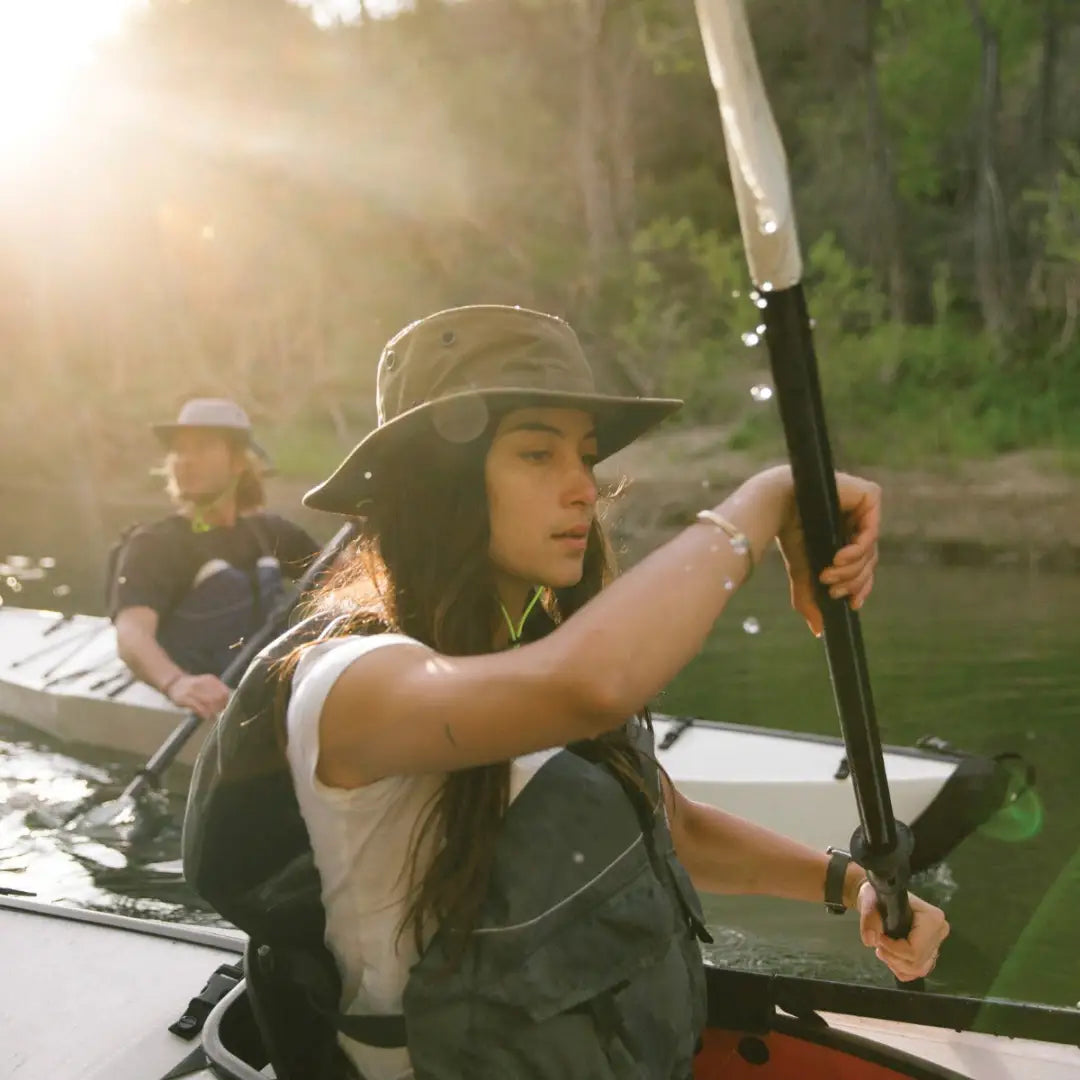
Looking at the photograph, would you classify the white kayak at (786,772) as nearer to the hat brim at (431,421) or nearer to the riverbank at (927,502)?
the hat brim at (431,421)

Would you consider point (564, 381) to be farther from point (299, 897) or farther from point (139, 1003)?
point (139, 1003)

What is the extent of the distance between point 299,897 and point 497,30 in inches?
1188

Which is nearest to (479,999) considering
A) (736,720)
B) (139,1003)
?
(139,1003)

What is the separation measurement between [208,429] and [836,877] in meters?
4.36

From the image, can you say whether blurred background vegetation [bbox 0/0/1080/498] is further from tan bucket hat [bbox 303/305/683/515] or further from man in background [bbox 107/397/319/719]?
tan bucket hat [bbox 303/305/683/515]

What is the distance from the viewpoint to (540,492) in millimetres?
1272

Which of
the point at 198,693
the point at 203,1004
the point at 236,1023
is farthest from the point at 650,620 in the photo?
the point at 198,693

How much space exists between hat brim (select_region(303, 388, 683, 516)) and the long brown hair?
0.08 ft

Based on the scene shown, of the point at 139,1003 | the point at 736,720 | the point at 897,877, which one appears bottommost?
the point at 736,720

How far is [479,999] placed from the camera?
1184 millimetres

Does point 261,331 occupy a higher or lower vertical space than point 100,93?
lower

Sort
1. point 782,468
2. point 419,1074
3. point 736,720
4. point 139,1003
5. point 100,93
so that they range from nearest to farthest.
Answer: point 782,468
point 419,1074
point 139,1003
point 736,720
point 100,93

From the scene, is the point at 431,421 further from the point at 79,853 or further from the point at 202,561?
the point at 79,853

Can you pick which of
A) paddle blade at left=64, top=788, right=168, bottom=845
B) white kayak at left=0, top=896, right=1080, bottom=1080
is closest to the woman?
white kayak at left=0, top=896, right=1080, bottom=1080
